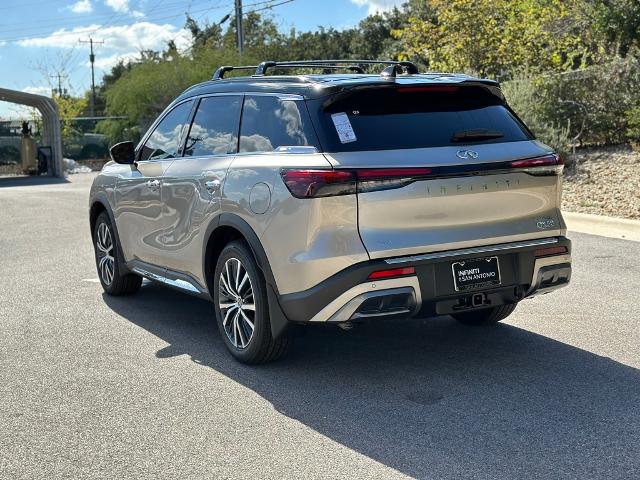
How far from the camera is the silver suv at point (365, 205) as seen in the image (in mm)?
4859

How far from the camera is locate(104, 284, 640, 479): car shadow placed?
4062mm

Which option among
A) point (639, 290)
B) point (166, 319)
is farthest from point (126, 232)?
point (639, 290)

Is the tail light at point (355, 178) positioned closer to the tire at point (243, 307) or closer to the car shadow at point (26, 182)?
the tire at point (243, 307)

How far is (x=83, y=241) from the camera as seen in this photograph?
12.3 m

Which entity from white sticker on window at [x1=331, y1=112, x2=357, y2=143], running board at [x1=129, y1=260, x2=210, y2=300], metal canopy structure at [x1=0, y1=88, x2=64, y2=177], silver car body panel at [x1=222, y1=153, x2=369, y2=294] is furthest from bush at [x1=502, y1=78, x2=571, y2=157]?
metal canopy structure at [x1=0, y1=88, x2=64, y2=177]

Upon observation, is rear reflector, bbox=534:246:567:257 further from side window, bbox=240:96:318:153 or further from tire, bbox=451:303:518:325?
side window, bbox=240:96:318:153

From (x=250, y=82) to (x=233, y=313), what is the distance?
5.22 feet

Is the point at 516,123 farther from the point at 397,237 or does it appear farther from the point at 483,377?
the point at 483,377

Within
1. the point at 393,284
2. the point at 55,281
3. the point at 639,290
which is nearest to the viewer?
the point at 393,284

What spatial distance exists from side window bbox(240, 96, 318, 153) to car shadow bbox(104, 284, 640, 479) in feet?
4.83

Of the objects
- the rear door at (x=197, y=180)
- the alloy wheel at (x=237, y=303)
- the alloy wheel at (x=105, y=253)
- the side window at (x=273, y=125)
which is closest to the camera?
the side window at (x=273, y=125)

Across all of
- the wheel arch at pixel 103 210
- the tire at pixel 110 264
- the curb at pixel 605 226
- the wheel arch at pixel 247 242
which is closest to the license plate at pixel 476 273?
the wheel arch at pixel 247 242

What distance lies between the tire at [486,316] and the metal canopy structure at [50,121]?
102 feet

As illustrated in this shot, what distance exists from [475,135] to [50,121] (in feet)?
111
